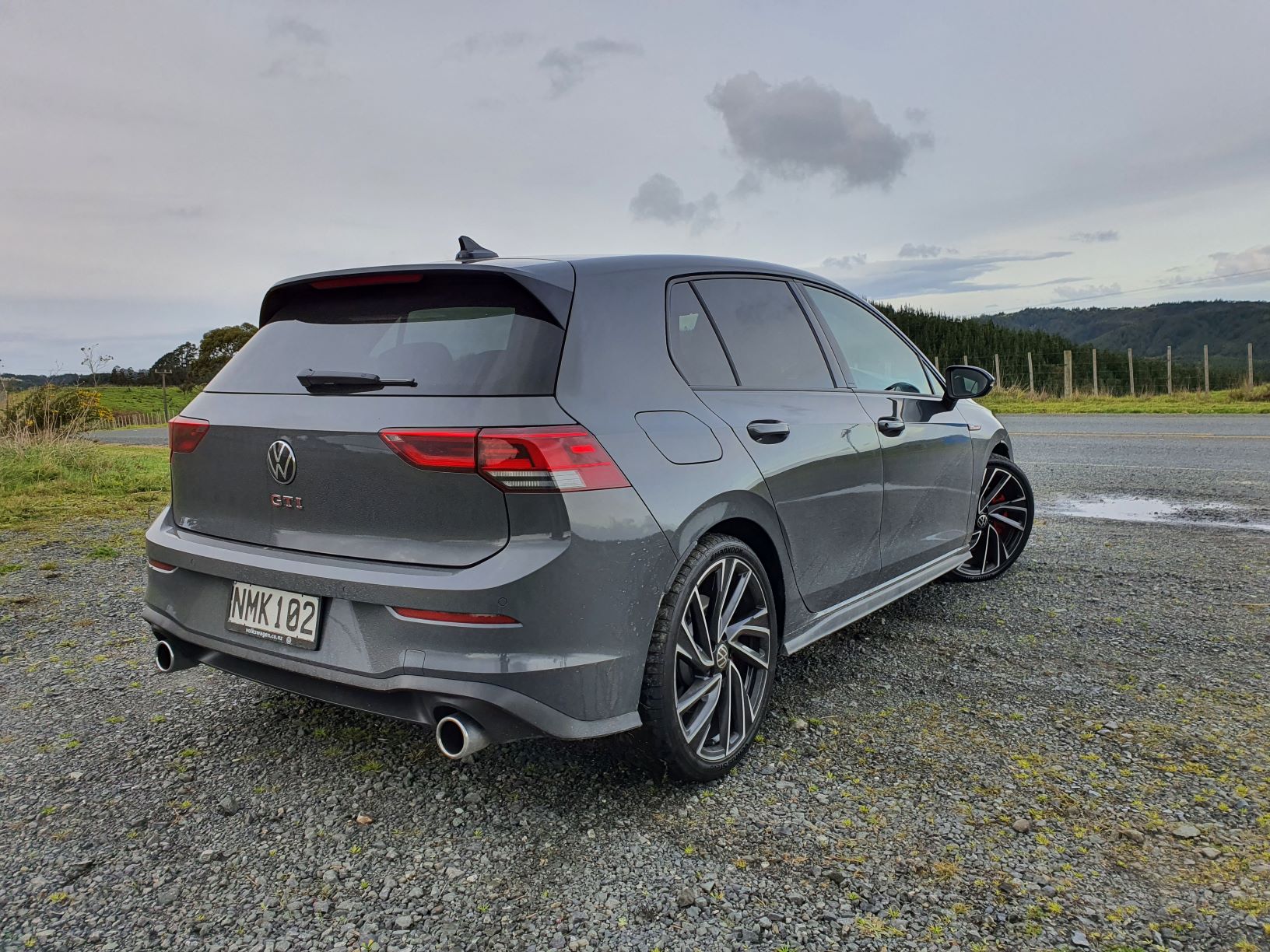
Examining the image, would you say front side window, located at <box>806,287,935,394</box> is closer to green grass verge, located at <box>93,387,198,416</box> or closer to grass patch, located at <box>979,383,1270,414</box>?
grass patch, located at <box>979,383,1270,414</box>

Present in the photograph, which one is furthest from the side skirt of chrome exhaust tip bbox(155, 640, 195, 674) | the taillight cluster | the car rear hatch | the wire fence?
the wire fence

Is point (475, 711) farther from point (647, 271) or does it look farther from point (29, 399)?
point (29, 399)

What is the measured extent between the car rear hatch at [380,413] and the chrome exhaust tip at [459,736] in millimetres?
413

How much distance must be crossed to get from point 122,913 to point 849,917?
5.76 ft

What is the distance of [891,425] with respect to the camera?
3895 mm

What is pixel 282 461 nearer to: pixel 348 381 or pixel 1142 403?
pixel 348 381

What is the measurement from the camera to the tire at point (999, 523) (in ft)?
17.1

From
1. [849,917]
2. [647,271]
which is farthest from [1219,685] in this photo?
[647,271]

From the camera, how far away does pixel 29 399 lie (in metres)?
11.6

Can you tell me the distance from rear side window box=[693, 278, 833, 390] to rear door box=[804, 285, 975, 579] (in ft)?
0.74

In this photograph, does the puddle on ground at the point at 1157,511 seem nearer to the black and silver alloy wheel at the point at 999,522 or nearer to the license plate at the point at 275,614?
the black and silver alloy wheel at the point at 999,522

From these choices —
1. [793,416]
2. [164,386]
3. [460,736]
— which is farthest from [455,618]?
[164,386]

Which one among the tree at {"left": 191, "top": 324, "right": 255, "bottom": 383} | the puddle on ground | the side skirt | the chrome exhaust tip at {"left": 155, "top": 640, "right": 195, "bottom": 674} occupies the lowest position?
the puddle on ground

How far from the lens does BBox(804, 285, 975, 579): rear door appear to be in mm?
3846
